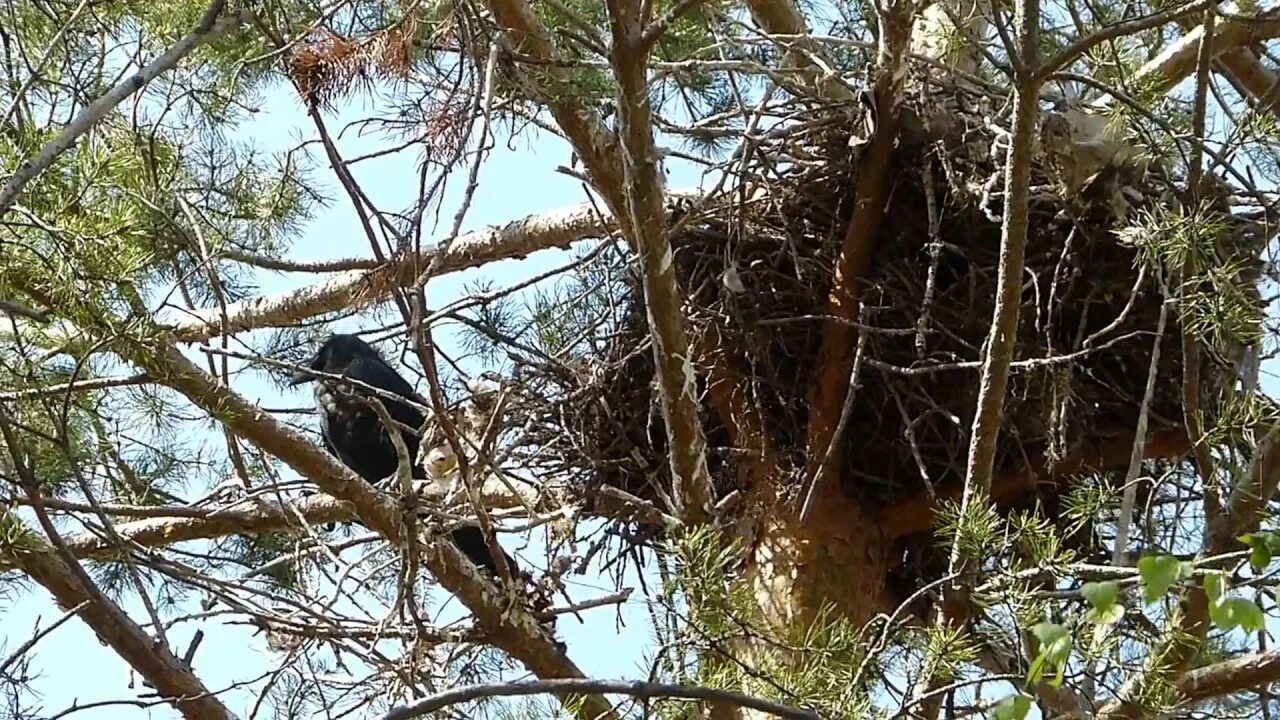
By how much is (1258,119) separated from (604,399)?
1299 mm

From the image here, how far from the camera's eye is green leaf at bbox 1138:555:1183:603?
1396mm

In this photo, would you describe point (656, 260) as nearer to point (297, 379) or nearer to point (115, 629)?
point (115, 629)

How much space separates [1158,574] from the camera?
4.61 feet

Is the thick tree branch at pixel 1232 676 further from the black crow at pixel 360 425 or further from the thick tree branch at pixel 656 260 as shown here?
the black crow at pixel 360 425

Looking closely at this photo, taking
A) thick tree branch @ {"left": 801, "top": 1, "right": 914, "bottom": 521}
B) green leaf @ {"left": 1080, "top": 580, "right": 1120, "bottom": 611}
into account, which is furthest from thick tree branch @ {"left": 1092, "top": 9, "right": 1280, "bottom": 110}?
green leaf @ {"left": 1080, "top": 580, "right": 1120, "bottom": 611}

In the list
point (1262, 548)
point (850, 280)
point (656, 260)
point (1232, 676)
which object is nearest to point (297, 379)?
point (850, 280)

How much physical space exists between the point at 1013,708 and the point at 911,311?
1.22 meters

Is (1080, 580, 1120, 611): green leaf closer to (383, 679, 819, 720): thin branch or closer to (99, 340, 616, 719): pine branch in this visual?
(383, 679, 819, 720): thin branch

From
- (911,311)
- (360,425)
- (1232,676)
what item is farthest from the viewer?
(360,425)

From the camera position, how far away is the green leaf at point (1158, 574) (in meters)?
1.40

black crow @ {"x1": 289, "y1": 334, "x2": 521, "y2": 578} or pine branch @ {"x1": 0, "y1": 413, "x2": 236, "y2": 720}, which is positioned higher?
black crow @ {"x1": 289, "y1": 334, "x2": 521, "y2": 578}

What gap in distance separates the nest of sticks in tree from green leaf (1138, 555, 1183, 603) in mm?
993

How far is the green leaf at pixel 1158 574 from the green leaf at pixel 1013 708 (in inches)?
6.5

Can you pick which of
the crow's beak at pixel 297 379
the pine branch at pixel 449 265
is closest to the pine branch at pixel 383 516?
the pine branch at pixel 449 265
